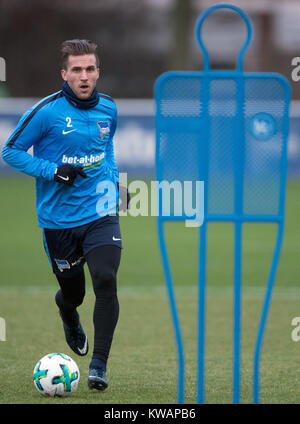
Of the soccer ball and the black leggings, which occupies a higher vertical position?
the black leggings

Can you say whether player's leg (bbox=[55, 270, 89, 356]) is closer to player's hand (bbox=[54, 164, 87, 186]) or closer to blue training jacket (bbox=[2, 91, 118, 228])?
blue training jacket (bbox=[2, 91, 118, 228])

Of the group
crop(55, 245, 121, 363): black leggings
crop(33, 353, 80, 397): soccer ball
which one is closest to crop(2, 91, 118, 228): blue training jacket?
crop(55, 245, 121, 363): black leggings

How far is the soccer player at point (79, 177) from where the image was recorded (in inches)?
213

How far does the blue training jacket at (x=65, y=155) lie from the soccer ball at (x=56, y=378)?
917 millimetres

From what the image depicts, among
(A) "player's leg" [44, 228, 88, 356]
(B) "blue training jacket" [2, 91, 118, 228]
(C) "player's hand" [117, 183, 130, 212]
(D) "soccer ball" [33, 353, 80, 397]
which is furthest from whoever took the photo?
(C) "player's hand" [117, 183, 130, 212]

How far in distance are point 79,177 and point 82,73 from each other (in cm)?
68

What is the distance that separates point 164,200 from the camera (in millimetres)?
4477

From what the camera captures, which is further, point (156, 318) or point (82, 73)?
point (156, 318)

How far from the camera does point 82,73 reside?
5.44 meters

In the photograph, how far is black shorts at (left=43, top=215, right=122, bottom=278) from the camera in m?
5.52

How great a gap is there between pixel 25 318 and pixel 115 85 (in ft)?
83.6

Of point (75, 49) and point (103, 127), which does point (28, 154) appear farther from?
point (75, 49)

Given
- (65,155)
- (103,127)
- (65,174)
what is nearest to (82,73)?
(103,127)

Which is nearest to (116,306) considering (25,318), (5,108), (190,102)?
(190,102)
